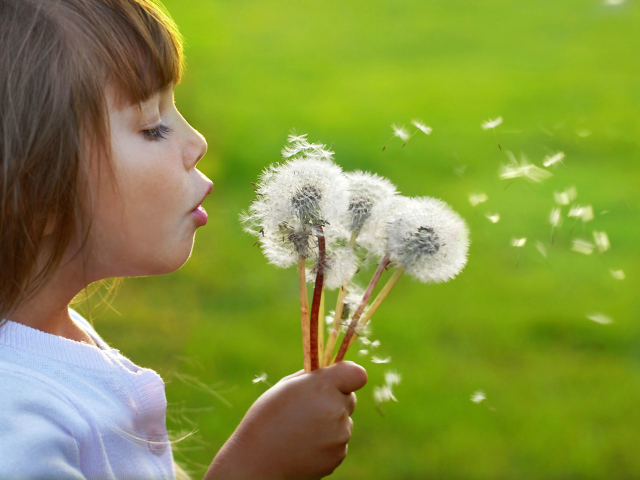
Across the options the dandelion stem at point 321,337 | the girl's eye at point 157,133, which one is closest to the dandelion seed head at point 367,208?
the dandelion stem at point 321,337

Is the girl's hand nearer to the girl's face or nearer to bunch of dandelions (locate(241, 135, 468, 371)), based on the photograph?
bunch of dandelions (locate(241, 135, 468, 371))

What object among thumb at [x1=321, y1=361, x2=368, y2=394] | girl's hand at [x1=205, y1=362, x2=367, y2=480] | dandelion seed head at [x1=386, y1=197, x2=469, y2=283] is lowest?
girl's hand at [x1=205, y1=362, x2=367, y2=480]

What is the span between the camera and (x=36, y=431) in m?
0.61

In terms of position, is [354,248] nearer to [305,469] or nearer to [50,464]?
[305,469]

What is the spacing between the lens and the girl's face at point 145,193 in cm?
68

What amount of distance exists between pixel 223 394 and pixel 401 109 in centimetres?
151

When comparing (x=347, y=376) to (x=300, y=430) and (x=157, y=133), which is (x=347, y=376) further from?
(x=157, y=133)

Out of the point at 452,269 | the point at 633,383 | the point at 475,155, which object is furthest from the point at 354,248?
the point at 475,155

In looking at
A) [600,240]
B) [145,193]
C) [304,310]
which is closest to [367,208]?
[304,310]

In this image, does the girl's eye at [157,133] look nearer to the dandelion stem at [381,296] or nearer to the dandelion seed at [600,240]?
the dandelion stem at [381,296]

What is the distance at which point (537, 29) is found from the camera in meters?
2.80

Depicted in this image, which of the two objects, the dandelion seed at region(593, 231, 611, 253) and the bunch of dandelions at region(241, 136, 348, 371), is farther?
the dandelion seed at region(593, 231, 611, 253)

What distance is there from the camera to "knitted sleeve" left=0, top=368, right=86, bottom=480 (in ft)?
1.92

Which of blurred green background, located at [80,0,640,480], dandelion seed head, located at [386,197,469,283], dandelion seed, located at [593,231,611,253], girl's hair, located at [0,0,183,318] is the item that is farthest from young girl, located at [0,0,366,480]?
dandelion seed, located at [593,231,611,253]
